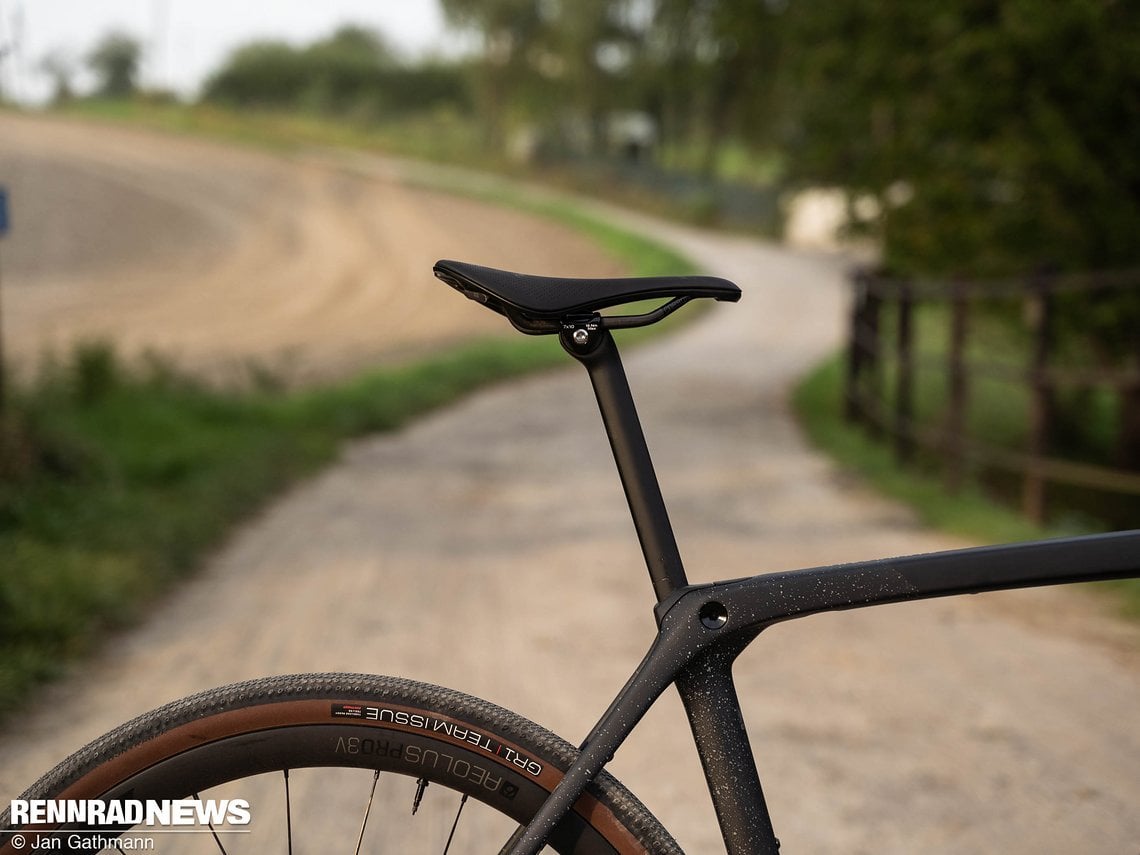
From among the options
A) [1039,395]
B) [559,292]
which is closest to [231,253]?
[1039,395]

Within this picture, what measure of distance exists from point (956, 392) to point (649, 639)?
4553 mm

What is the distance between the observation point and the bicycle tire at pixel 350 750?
1.41 m

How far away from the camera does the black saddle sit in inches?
58.9

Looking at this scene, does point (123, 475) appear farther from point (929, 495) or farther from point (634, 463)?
point (634, 463)

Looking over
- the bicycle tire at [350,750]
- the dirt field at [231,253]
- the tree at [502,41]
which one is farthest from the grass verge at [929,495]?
the tree at [502,41]

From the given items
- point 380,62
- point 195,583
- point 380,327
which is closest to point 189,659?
point 195,583

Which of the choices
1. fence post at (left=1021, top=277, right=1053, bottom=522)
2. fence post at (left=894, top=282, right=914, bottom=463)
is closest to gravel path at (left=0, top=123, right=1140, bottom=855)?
fence post at (left=1021, top=277, right=1053, bottom=522)

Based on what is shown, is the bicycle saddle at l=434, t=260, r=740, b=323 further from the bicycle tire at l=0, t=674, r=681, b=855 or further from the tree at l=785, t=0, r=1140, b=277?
the tree at l=785, t=0, r=1140, b=277

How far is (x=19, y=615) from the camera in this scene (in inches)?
175

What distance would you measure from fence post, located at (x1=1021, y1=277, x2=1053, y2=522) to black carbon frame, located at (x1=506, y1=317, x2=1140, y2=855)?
6227 mm

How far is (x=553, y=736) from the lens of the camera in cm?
145

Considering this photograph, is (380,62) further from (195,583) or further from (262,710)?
(262,710)

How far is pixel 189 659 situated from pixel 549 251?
2768 cm

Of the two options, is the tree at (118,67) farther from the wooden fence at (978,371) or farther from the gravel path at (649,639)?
the gravel path at (649,639)
